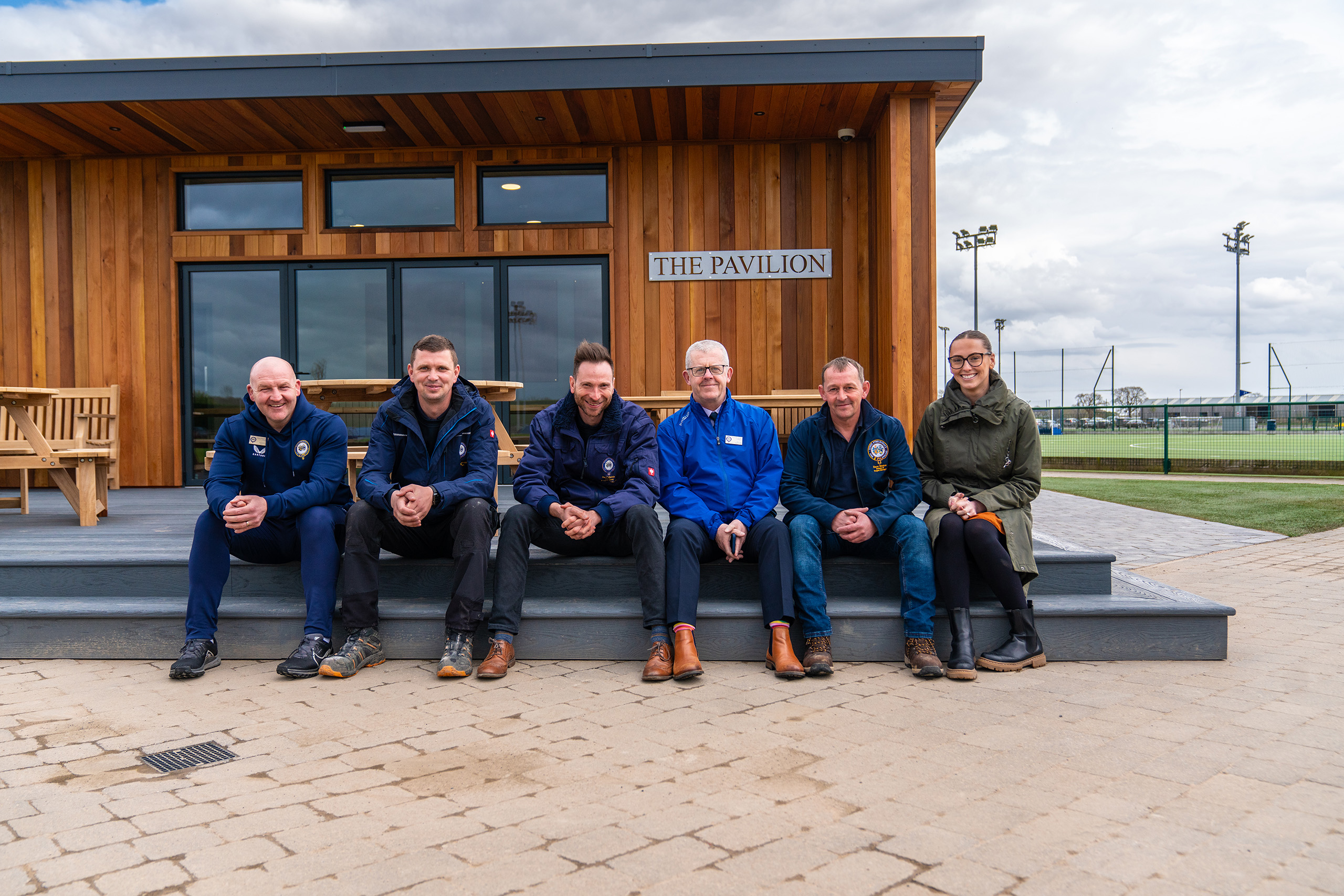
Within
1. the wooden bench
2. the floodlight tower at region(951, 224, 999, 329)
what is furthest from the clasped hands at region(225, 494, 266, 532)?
the floodlight tower at region(951, 224, 999, 329)

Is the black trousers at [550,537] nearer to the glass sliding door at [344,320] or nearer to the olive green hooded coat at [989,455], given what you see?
the olive green hooded coat at [989,455]

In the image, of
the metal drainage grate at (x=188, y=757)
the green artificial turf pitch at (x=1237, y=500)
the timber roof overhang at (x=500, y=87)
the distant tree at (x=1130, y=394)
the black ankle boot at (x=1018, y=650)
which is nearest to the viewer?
the metal drainage grate at (x=188, y=757)

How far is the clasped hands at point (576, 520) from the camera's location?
135 inches

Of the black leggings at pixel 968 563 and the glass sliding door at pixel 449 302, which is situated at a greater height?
the glass sliding door at pixel 449 302

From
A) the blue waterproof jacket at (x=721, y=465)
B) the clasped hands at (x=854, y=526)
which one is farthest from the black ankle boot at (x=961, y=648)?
the blue waterproof jacket at (x=721, y=465)

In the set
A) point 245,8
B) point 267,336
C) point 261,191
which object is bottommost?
point 267,336

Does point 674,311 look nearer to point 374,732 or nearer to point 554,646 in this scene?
point 554,646

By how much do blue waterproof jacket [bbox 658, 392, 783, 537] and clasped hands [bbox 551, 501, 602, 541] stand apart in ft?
1.28

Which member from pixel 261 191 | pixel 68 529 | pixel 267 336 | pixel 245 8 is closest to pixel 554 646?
pixel 68 529

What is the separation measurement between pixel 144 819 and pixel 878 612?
103 inches

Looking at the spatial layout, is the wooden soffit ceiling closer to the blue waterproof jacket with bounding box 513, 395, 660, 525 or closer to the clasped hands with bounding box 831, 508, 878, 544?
the blue waterproof jacket with bounding box 513, 395, 660, 525

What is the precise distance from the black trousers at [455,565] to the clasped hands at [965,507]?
6.46ft

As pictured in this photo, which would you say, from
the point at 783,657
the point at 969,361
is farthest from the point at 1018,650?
the point at 969,361

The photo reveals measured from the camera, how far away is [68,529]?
4984mm
